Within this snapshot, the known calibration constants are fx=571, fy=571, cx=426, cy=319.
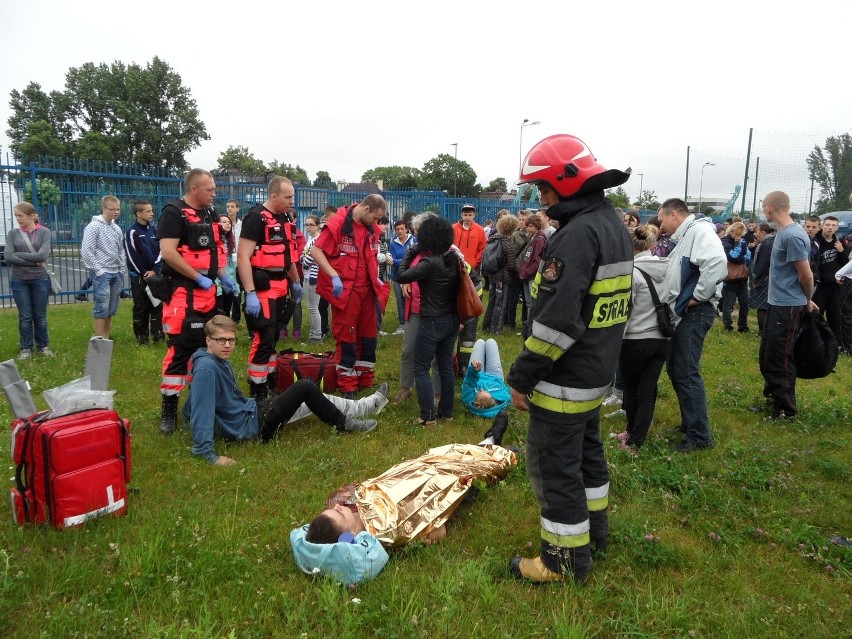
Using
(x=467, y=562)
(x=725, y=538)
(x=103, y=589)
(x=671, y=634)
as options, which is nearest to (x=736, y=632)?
(x=671, y=634)

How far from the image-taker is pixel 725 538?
11.7 ft

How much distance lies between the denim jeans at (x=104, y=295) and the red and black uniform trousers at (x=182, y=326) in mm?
4033

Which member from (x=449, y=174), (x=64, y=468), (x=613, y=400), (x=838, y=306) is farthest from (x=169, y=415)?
(x=449, y=174)

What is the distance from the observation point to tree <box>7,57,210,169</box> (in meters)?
53.1

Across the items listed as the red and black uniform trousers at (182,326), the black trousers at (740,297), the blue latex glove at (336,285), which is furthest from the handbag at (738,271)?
the red and black uniform trousers at (182,326)

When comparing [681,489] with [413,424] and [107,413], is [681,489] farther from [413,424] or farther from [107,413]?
[107,413]

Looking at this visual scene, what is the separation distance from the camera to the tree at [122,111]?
5312cm

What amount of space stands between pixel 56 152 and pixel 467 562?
57.8 meters

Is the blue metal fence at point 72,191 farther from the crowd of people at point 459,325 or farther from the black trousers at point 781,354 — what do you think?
the black trousers at point 781,354

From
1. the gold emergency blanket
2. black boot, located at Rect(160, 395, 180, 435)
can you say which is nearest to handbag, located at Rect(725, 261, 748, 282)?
the gold emergency blanket

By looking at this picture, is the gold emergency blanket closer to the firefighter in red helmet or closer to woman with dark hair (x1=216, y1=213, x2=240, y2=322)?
the firefighter in red helmet

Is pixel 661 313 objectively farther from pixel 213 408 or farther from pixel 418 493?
pixel 213 408

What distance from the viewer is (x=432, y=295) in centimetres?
528

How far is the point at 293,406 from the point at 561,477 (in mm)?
2754
